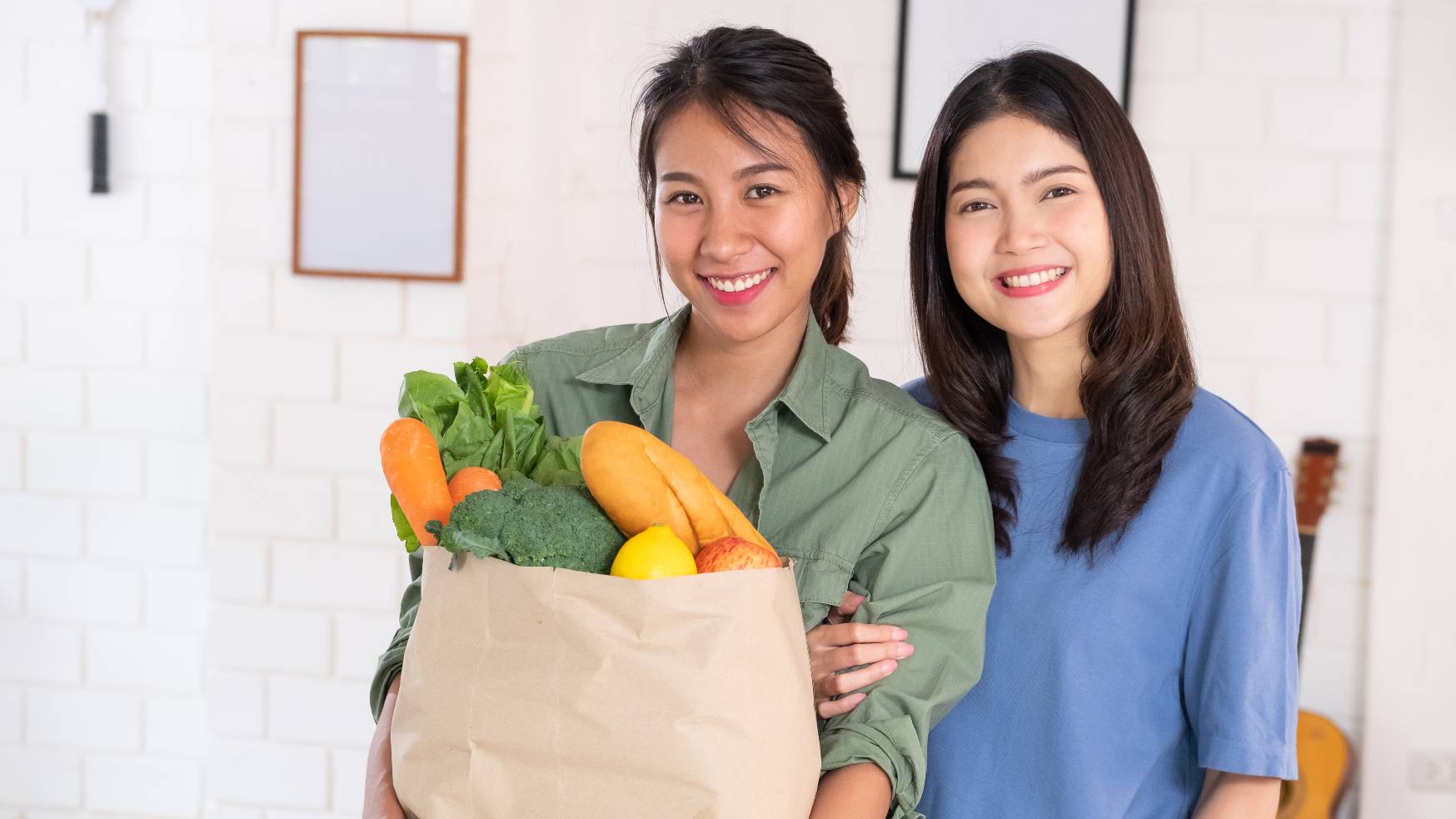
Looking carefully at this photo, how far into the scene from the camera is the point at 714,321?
4.99 ft

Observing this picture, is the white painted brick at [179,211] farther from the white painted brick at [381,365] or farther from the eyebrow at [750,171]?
the eyebrow at [750,171]

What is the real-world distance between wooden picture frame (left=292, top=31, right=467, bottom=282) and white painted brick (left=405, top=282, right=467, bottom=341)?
23 millimetres

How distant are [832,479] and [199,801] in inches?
93.9

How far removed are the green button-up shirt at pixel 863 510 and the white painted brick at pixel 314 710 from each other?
130cm

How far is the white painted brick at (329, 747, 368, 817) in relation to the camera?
8.90 ft

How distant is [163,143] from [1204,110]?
243cm

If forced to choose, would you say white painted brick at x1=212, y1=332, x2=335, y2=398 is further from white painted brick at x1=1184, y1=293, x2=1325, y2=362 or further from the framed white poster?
white painted brick at x1=1184, y1=293, x2=1325, y2=362

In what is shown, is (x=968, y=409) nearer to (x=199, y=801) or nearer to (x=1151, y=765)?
(x=1151, y=765)

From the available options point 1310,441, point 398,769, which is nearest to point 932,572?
point 398,769

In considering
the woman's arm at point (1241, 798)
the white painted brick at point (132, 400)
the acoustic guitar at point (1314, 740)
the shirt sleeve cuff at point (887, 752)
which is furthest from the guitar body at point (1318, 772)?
the white painted brick at point (132, 400)

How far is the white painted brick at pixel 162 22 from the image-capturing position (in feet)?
9.98

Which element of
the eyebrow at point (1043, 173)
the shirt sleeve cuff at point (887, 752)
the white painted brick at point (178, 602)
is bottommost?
the white painted brick at point (178, 602)

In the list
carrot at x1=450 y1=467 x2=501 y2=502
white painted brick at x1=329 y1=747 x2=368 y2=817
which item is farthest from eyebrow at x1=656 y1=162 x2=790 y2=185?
white painted brick at x1=329 y1=747 x2=368 y2=817

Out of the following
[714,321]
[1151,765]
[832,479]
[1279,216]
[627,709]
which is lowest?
[1151,765]
